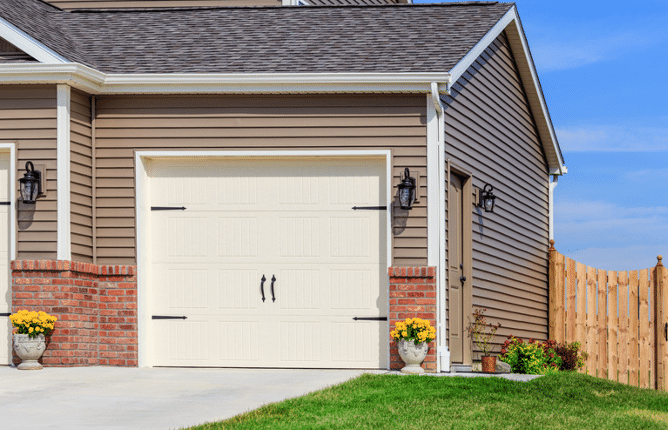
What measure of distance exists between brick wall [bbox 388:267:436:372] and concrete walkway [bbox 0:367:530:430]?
2.06ft

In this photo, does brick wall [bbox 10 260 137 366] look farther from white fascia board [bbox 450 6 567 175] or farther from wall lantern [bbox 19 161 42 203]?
white fascia board [bbox 450 6 567 175]

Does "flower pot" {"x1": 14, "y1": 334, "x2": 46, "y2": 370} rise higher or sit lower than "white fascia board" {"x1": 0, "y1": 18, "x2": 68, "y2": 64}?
lower

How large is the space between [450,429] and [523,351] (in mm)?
5591

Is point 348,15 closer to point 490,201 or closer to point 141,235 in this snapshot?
point 490,201

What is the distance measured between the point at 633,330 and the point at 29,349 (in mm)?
8149

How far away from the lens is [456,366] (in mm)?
11328

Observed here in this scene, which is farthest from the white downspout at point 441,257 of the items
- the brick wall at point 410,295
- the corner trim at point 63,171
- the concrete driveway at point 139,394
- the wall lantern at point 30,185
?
the wall lantern at point 30,185

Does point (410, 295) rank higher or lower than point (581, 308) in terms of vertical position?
higher

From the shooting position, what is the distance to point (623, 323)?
→ 1331 cm

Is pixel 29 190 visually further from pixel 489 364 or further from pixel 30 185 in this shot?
pixel 489 364

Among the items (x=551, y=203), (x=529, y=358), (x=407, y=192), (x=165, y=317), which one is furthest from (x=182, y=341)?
(x=551, y=203)

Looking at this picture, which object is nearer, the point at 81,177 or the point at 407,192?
the point at 407,192

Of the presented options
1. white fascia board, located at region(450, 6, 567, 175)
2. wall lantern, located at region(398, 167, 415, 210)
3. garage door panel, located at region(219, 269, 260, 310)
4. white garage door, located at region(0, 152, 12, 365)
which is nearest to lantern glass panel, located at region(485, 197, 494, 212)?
white fascia board, located at region(450, 6, 567, 175)

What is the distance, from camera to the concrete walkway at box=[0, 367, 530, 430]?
23.0 feet
